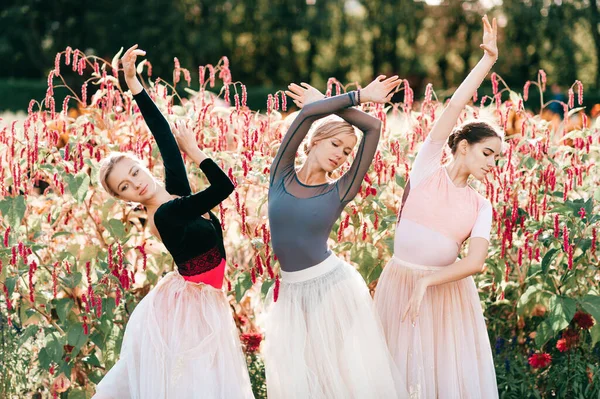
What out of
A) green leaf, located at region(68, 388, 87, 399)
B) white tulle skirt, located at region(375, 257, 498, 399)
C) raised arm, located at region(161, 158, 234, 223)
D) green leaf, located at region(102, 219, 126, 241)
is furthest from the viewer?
green leaf, located at region(68, 388, 87, 399)

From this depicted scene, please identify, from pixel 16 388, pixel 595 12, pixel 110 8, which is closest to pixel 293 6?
pixel 110 8

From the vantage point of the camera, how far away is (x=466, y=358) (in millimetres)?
3348

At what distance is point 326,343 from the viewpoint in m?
3.15

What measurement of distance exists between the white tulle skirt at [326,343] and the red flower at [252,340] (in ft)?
2.31

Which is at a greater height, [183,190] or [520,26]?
[520,26]

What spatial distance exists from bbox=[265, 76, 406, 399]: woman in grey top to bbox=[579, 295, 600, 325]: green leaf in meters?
1.01

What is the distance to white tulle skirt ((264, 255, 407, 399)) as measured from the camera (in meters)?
3.13

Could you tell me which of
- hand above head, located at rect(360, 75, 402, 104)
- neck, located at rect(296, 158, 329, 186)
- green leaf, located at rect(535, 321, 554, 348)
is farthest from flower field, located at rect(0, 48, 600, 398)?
hand above head, located at rect(360, 75, 402, 104)

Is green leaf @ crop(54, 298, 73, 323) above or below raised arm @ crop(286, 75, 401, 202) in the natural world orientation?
below

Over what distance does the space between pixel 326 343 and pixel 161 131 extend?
100 cm

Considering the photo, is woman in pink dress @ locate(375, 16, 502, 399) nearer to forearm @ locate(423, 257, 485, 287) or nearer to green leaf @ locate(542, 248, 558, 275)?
forearm @ locate(423, 257, 485, 287)

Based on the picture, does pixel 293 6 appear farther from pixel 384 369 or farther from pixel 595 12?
pixel 384 369

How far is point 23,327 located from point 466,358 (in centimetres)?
193

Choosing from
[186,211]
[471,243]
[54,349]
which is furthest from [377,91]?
[54,349]
